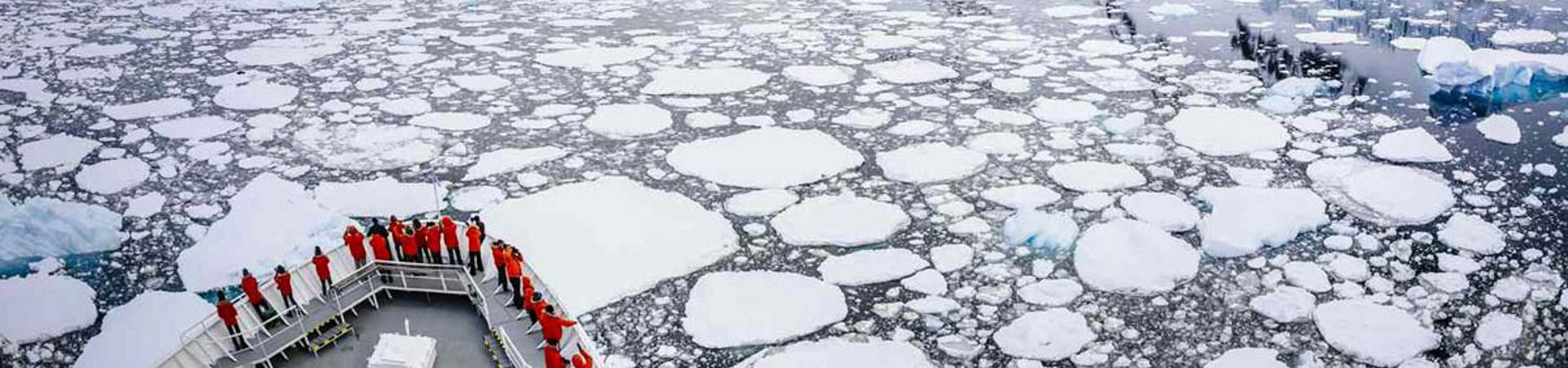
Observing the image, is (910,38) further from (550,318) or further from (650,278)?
(550,318)

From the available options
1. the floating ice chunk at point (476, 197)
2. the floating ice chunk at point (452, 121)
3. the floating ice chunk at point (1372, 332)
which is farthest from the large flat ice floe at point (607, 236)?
the floating ice chunk at point (1372, 332)

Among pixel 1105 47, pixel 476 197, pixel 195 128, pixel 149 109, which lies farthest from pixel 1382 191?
pixel 149 109

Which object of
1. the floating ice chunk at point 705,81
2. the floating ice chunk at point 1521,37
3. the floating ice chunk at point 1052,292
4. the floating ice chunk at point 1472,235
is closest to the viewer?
the floating ice chunk at point 1052,292

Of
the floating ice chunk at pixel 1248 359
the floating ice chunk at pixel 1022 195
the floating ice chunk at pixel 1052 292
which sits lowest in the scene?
the floating ice chunk at pixel 1248 359

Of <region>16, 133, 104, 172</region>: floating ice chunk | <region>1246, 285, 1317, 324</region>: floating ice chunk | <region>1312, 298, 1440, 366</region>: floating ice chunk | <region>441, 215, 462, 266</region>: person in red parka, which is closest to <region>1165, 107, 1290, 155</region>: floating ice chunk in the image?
<region>1246, 285, 1317, 324</region>: floating ice chunk

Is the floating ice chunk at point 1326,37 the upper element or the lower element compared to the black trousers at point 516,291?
lower

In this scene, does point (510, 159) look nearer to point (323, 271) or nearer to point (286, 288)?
point (323, 271)

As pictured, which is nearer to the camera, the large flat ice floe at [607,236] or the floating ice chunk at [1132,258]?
the floating ice chunk at [1132,258]

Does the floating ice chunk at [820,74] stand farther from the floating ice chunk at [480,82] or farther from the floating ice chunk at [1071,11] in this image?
the floating ice chunk at [1071,11]
